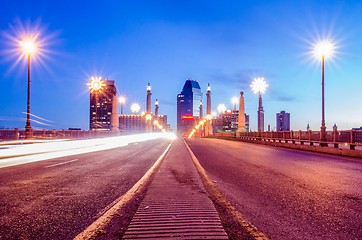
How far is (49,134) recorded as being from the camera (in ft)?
139

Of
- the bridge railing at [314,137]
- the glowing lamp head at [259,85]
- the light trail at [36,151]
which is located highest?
the glowing lamp head at [259,85]

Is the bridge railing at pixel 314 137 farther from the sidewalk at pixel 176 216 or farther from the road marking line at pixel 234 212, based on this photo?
the sidewalk at pixel 176 216

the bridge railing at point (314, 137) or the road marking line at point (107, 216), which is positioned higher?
the bridge railing at point (314, 137)

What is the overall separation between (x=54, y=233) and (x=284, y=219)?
11.4 ft

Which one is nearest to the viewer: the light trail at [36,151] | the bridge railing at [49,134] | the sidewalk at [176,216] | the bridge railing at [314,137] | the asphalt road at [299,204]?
the sidewalk at [176,216]

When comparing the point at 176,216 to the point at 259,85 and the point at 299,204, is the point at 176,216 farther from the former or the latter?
the point at 259,85

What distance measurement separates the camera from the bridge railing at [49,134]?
3565cm

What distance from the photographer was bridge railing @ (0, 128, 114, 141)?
3565cm

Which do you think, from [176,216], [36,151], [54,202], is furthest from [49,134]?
[176,216]

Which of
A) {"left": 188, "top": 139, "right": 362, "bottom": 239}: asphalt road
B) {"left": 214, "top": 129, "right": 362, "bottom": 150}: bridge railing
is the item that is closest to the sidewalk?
{"left": 188, "top": 139, "right": 362, "bottom": 239}: asphalt road

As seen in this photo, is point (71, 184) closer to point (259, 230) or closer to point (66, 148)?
point (259, 230)

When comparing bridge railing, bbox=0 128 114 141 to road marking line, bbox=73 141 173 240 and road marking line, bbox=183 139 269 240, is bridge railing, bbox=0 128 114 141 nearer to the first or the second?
road marking line, bbox=73 141 173 240

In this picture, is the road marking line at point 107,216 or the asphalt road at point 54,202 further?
the asphalt road at point 54,202

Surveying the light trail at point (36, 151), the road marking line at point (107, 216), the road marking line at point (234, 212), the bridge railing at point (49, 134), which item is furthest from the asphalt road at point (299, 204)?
the bridge railing at point (49, 134)
